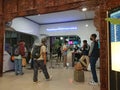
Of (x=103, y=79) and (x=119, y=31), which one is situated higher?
(x=119, y=31)

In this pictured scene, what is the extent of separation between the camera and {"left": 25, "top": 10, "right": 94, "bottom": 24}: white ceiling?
10.6 metres

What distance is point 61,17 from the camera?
37.7 ft

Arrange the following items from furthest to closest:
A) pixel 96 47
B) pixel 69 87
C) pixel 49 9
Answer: pixel 49 9
pixel 96 47
pixel 69 87

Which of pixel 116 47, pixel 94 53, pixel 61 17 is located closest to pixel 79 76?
pixel 94 53

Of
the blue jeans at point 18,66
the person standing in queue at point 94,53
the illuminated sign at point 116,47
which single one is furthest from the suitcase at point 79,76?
the illuminated sign at point 116,47

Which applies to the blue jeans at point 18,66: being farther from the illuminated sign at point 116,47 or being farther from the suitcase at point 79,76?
the illuminated sign at point 116,47

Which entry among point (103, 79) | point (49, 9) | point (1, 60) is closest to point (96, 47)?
point (103, 79)

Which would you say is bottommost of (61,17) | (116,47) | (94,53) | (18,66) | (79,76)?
(79,76)

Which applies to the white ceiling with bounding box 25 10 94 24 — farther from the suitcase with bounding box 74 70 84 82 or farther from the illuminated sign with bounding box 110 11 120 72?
the illuminated sign with bounding box 110 11 120 72

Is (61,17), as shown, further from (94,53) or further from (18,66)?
(94,53)

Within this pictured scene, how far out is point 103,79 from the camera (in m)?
4.82

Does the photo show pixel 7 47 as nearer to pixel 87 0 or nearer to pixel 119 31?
pixel 87 0

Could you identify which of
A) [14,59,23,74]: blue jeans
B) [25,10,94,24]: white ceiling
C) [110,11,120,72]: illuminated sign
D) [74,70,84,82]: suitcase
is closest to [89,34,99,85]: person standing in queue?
[74,70,84,82]: suitcase

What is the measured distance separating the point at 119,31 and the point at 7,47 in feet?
23.9
